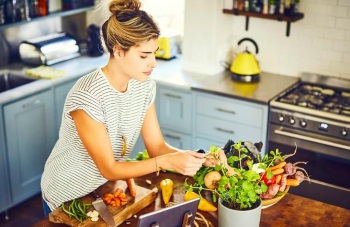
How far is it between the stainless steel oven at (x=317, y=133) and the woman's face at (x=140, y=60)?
1843mm

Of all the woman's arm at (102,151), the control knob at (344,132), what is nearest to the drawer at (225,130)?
the control knob at (344,132)

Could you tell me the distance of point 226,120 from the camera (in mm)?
4508

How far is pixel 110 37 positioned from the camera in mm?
2547

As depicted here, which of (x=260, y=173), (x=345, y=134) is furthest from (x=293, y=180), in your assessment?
(x=345, y=134)

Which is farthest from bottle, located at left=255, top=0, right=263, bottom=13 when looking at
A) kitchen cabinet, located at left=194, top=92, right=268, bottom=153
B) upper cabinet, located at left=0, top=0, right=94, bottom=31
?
upper cabinet, located at left=0, top=0, right=94, bottom=31

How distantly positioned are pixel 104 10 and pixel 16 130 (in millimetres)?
2071

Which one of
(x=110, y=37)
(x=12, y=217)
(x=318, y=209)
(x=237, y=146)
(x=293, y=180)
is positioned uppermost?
(x=110, y=37)

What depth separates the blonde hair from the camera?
8.21ft

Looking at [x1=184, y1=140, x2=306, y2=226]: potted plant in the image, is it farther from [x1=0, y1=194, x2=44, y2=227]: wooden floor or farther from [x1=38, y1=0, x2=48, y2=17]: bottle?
[x1=38, y1=0, x2=48, y2=17]: bottle

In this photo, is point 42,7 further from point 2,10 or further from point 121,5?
point 121,5

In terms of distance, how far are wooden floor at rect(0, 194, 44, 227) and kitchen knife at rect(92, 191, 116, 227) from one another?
2.12 m

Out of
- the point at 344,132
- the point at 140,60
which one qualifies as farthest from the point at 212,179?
the point at 344,132

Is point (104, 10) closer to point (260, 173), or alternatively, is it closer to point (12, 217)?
point (260, 173)

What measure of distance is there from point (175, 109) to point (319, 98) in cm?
113
